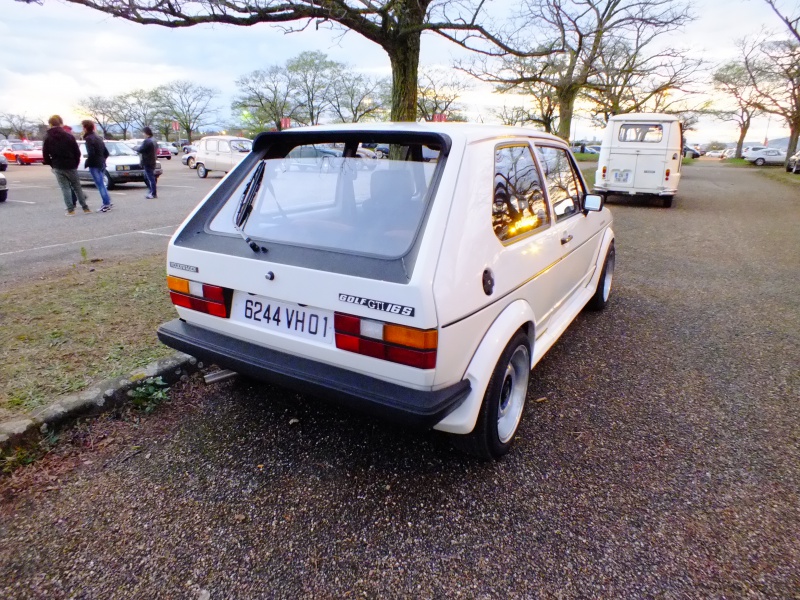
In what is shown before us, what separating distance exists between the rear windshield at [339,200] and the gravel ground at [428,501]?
112 centimetres

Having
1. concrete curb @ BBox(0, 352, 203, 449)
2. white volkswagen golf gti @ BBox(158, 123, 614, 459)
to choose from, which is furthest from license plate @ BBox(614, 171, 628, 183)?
concrete curb @ BBox(0, 352, 203, 449)

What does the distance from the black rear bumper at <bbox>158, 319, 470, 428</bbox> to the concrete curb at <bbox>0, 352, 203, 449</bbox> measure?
598mm

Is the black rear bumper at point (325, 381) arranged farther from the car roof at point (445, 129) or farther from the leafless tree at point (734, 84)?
the leafless tree at point (734, 84)

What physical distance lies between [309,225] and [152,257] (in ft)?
15.5

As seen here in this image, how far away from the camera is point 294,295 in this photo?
86.1 inches

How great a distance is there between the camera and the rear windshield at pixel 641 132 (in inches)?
479

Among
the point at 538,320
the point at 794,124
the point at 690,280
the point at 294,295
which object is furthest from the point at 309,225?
the point at 794,124

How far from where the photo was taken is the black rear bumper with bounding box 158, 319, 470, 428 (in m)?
1.95

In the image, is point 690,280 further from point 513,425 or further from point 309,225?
point 309,225

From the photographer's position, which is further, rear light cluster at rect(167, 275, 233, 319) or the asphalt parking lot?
the asphalt parking lot

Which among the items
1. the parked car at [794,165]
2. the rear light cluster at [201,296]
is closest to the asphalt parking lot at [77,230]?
the rear light cluster at [201,296]

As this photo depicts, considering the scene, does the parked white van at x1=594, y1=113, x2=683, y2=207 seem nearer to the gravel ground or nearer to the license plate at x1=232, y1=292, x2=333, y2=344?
the gravel ground

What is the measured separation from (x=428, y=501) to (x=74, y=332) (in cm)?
305

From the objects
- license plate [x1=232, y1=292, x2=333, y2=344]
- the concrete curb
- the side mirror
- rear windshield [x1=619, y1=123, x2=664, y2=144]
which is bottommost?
the concrete curb
